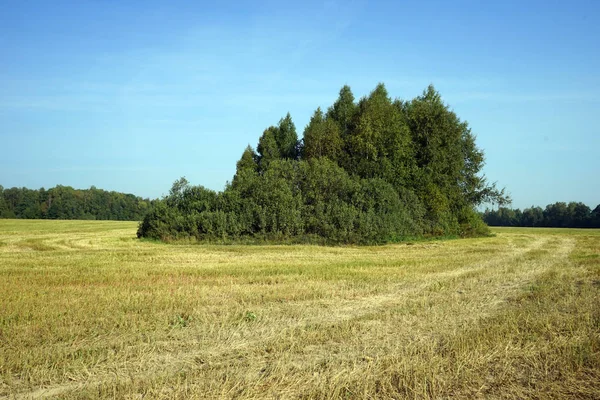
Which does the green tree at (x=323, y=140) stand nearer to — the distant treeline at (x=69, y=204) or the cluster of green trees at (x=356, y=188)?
the cluster of green trees at (x=356, y=188)

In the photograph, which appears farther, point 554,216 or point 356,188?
point 554,216

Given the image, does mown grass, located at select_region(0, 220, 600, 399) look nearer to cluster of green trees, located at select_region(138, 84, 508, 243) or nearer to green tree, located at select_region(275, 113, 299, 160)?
cluster of green trees, located at select_region(138, 84, 508, 243)

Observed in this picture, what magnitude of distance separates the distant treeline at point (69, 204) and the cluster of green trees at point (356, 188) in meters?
75.1

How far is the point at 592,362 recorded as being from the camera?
264 inches

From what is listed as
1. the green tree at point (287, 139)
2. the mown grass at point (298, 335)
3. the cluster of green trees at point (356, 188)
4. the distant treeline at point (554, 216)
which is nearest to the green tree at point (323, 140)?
the cluster of green trees at point (356, 188)

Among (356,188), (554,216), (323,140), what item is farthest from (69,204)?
(554,216)

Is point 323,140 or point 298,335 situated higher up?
point 323,140

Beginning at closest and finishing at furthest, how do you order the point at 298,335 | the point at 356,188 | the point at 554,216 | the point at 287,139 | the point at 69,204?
1. the point at 298,335
2. the point at 356,188
3. the point at 287,139
4. the point at 554,216
5. the point at 69,204

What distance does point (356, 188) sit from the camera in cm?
3641

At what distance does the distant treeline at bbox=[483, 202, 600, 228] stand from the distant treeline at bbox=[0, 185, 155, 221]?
274 feet

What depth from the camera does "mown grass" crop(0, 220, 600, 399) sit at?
591cm

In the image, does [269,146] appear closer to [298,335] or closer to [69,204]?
[298,335]

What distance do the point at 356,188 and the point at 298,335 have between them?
28.7m

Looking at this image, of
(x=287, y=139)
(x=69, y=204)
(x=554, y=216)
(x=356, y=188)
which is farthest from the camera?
(x=69, y=204)
